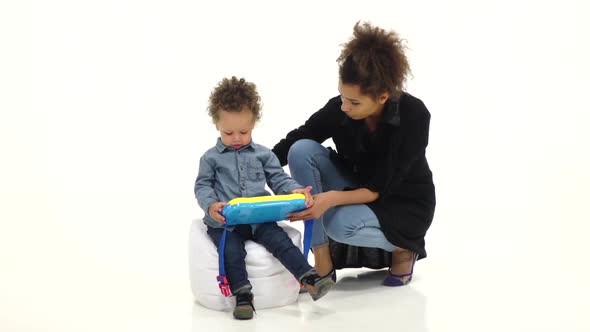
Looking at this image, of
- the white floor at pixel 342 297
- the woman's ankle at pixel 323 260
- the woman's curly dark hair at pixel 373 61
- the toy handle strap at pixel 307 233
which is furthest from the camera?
the woman's ankle at pixel 323 260

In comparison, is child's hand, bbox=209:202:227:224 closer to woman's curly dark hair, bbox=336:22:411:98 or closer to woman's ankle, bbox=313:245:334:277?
woman's ankle, bbox=313:245:334:277

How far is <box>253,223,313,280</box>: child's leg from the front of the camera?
321cm

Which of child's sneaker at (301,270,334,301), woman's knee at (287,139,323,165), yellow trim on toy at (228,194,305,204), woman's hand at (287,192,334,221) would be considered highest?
woman's knee at (287,139,323,165)

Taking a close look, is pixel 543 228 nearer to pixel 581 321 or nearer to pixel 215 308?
pixel 581 321

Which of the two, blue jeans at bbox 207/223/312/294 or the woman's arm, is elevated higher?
the woman's arm

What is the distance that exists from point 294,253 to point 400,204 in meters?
0.55

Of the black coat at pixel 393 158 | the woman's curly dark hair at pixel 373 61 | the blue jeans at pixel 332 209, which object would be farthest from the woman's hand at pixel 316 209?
the woman's curly dark hair at pixel 373 61

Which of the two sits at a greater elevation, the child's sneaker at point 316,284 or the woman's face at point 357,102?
the woman's face at point 357,102

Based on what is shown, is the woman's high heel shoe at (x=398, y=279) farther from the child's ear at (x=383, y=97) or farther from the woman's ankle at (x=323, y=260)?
the child's ear at (x=383, y=97)

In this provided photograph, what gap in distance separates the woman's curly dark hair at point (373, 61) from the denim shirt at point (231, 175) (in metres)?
0.47

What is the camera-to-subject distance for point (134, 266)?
3.79m

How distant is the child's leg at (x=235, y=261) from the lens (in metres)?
3.19

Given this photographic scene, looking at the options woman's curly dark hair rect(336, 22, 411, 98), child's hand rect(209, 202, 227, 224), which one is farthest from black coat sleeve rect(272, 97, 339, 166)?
child's hand rect(209, 202, 227, 224)

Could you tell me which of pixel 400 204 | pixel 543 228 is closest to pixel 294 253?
pixel 400 204
